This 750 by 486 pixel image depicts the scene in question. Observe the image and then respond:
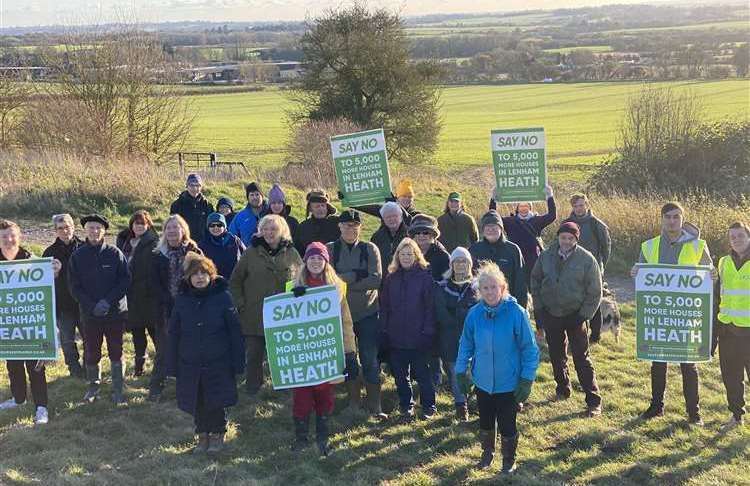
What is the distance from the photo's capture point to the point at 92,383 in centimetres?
753

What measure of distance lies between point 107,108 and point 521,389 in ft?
68.0

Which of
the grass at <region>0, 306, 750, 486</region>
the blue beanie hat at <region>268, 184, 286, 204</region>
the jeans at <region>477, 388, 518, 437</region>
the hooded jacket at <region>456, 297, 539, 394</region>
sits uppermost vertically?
the blue beanie hat at <region>268, 184, 286, 204</region>

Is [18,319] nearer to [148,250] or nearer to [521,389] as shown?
[148,250]

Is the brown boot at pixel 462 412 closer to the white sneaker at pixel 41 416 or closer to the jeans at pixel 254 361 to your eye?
the jeans at pixel 254 361

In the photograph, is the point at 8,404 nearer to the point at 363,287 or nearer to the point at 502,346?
the point at 363,287

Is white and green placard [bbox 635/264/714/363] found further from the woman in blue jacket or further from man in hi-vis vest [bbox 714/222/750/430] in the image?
the woman in blue jacket

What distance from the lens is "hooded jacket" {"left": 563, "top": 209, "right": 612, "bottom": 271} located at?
9023mm

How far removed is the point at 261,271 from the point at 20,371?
2678 millimetres

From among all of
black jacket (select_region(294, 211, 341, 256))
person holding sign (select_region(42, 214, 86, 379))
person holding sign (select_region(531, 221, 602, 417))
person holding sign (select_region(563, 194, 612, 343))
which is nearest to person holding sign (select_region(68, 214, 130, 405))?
person holding sign (select_region(42, 214, 86, 379))

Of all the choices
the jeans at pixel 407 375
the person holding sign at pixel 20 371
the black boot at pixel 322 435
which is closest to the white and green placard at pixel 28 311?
the person holding sign at pixel 20 371

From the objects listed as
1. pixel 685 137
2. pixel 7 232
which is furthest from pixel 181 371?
pixel 685 137

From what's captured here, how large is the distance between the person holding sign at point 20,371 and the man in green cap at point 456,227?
491 cm

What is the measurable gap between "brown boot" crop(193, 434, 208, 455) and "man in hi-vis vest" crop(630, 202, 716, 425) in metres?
4.46

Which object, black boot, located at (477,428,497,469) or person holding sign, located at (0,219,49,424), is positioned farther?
person holding sign, located at (0,219,49,424)
